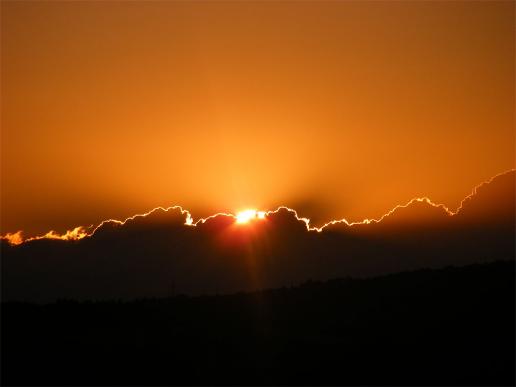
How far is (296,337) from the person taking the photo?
41.6 metres

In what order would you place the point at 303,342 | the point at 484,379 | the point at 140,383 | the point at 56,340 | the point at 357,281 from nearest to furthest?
the point at 484,379 → the point at 140,383 → the point at 303,342 → the point at 56,340 → the point at 357,281

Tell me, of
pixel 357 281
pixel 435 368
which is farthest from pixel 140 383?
pixel 357 281

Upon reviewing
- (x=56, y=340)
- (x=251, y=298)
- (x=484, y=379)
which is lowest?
(x=484, y=379)

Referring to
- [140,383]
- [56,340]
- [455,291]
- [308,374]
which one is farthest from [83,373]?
[455,291]

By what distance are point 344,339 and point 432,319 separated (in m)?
5.69

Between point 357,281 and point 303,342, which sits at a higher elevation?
Result: point 357,281

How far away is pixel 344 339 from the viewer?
1603 inches

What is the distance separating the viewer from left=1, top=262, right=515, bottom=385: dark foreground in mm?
36250

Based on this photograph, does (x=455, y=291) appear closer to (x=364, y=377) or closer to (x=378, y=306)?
(x=378, y=306)

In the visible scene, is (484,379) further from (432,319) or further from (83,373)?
(83,373)

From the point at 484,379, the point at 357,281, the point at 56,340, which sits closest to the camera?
the point at 484,379

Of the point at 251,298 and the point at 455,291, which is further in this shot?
the point at 251,298

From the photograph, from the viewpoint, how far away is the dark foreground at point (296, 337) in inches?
1427

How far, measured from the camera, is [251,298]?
5209cm
